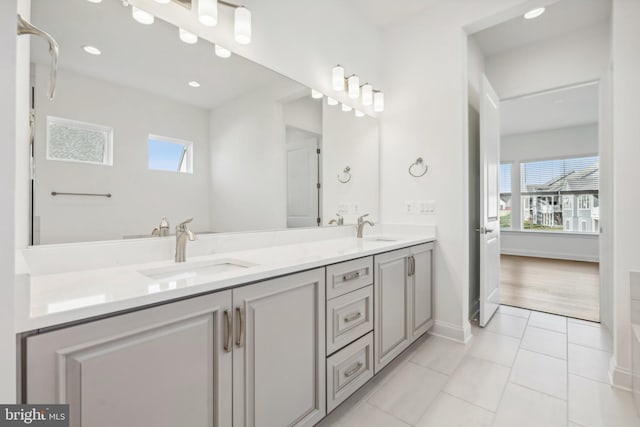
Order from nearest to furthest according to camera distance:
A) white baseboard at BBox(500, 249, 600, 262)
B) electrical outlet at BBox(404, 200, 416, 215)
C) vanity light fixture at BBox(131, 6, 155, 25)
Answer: vanity light fixture at BBox(131, 6, 155, 25) < electrical outlet at BBox(404, 200, 416, 215) < white baseboard at BBox(500, 249, 600, 262)

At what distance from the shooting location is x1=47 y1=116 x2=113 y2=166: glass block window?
1.12 metres

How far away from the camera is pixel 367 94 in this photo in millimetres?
2506

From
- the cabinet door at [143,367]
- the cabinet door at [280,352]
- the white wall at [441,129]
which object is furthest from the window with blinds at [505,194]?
the cabinet door at [143,367]

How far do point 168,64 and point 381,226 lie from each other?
2070mm

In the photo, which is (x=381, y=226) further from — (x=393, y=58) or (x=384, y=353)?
(x=393, y=58)

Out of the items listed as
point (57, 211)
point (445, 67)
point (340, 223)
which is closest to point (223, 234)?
point (57, 211)

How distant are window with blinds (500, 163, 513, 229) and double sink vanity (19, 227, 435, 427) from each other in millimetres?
6255

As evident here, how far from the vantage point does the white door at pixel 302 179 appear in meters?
2.06

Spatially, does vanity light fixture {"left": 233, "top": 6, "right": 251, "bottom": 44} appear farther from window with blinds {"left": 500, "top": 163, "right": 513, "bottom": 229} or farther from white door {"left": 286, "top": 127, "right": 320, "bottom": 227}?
window with blinds {"left": 500, "top": 163, "right": 513, "bottom": 229}

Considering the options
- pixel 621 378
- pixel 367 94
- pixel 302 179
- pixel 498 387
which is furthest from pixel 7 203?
pixel 621 378

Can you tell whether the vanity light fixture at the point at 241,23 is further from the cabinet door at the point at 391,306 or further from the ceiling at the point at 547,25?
the ceiling at the point at 547,25

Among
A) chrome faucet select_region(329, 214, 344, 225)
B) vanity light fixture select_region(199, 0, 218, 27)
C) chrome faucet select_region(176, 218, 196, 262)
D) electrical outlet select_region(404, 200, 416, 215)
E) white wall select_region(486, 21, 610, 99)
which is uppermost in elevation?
white wall select_region(486, 21, 610, 99)

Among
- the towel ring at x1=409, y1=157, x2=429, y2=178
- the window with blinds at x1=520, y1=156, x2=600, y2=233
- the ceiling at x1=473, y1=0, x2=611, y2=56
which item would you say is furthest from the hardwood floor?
the ceiling at x1=473, y1=0, x2=611, y2=56

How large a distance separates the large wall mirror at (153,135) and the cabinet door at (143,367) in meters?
0.62
